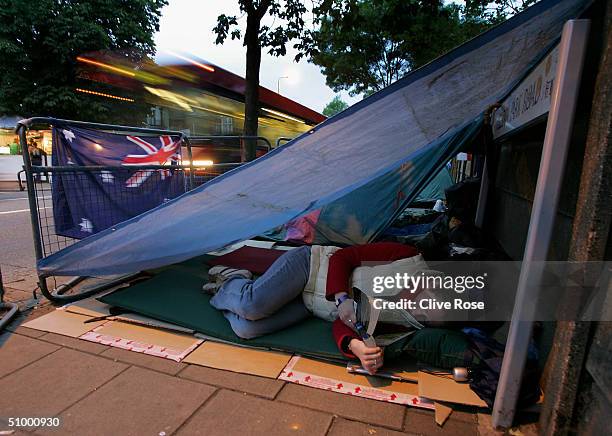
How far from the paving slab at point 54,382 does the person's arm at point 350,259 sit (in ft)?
4.44

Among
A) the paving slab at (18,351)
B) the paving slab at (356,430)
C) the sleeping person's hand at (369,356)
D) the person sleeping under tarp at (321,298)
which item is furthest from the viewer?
the paving slab at (18,351)

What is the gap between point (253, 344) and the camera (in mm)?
2338

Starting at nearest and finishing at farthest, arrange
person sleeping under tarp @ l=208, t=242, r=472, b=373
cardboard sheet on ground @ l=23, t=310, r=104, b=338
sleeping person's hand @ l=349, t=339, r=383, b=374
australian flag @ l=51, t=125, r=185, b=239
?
sleeping person's hand @ l=349, t=339, r=383, b=374, person sleeping under tarp @ l=208, t=242, r=472, b=373, cardboard sheet on ground @ l=23, t=310, r=104, b=338, australian flag @ l=51, t=125, r=185, b=239

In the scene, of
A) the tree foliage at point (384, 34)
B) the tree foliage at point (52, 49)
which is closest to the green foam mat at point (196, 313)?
the tree foliage at point (384, 34)

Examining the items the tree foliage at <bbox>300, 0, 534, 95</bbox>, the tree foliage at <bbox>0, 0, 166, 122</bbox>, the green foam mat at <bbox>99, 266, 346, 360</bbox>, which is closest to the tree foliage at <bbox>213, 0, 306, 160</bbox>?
the tree foliage at <bbox>300, 0, 534, 95</bbox>

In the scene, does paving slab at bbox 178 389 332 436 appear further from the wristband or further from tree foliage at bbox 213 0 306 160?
tree foliage at bbox 213 0 306 160

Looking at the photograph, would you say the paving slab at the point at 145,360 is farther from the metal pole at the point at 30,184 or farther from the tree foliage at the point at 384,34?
the tree foliage at the point at 384,34

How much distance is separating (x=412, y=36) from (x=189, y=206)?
36.6 ft

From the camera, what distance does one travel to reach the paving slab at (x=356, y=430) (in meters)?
1.66

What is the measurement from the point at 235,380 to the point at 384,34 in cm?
1321

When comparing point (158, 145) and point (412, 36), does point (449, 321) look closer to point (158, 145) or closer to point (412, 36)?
point (158, 145)

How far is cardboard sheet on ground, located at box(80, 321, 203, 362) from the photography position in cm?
231

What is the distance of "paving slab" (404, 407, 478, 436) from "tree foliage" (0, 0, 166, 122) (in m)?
17.6

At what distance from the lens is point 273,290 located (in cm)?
233
